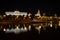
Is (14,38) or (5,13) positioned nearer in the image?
(14,38)

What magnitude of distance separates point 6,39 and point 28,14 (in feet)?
44.2

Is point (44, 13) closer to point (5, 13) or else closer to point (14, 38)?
point (5, 13)

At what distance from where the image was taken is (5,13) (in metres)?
17.9

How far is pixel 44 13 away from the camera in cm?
1861

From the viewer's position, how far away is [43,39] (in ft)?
17.1

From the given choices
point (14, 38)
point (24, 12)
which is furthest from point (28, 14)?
point (14, 38)

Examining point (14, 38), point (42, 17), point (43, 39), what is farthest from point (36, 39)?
point (42, 17)

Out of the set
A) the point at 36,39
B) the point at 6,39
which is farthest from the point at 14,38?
the point at 36,39

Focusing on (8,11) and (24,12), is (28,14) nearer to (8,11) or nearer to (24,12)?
(24,12)

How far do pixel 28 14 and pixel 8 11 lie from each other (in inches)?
107

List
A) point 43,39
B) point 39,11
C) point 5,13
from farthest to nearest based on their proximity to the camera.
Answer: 1. point 39,11
2. point 5,13
3. point 43,39

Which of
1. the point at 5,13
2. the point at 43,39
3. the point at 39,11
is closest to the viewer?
the point at 43,39

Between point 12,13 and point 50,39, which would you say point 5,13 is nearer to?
point 12,13

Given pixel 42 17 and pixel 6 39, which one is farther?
pixel 42 17
